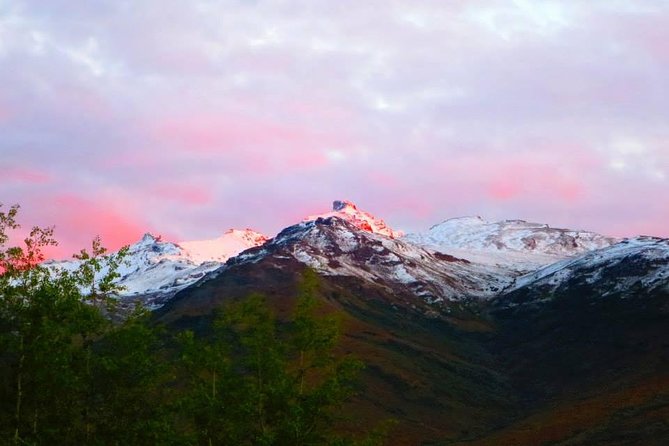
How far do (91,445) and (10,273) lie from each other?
9.84m

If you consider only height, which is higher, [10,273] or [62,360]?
[10,273]

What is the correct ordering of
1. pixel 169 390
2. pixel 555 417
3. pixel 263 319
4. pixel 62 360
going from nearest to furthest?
pixel 62 360 → pixel 169 390 → pixel 263 319 → pixel 555 417

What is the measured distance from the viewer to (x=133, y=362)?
4153 cm

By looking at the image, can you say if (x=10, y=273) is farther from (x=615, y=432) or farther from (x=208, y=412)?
(x=615, y=432)

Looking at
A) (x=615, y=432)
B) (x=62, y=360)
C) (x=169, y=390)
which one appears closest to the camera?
(x=62, y=360)

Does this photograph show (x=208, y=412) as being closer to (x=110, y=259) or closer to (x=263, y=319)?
(x=263, y=319)

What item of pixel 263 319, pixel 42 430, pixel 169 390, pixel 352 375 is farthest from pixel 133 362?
pixel 352 375

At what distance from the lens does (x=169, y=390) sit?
43.3 m

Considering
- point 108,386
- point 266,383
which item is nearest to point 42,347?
point 108,386

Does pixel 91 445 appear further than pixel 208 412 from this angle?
No

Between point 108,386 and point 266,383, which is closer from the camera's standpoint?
point 108,386

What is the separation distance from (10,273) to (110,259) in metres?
5.51

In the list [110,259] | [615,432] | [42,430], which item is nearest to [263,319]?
[110,259]

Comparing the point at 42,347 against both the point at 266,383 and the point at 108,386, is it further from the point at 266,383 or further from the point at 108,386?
the point at 266,383
